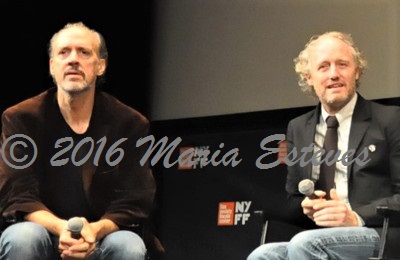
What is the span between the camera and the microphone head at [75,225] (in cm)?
351

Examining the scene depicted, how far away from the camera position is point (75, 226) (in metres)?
3.51

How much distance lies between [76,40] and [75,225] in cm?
85

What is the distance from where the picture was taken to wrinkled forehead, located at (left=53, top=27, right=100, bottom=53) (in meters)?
3.95

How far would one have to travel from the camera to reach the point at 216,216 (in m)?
5.71

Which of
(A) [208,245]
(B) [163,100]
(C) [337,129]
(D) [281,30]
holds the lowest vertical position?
(A) [208,245]

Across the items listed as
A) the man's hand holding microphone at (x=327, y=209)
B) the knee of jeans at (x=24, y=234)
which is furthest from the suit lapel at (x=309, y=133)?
the knee of jeans at (x=24, y=234)

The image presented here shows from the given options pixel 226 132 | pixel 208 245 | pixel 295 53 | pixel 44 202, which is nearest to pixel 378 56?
pixel 295 53

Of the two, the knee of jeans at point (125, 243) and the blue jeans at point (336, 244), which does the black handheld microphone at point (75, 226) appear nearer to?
the knee of jeans at point (125, 243)

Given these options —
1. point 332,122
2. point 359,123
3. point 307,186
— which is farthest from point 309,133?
point 307,186

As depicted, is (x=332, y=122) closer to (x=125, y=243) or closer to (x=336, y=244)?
(x=336, y=244)

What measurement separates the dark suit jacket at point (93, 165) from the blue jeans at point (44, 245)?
0.13 meters

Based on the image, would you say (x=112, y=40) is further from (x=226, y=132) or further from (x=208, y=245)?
(x=208, y=245)

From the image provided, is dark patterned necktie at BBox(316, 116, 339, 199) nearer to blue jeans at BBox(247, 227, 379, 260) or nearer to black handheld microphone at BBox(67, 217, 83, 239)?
blue jeans at BBox(247, 227, 379, 260)

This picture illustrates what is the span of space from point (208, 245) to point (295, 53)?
1.24m
